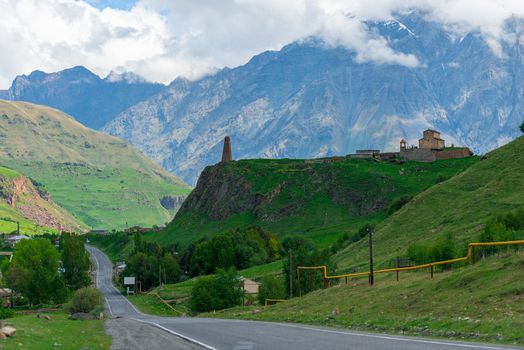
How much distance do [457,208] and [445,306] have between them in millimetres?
60469

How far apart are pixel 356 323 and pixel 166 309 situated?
3175 inches

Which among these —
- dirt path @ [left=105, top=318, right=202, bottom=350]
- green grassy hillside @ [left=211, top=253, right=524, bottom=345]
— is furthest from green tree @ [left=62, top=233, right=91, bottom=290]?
dirt path @ [left=105, top=318, right=202, bottom=350]

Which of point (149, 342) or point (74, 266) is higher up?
point (74, 266)

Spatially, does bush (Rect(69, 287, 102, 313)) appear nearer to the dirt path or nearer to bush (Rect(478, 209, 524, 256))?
bush (Rect(478, 209, 524, 256))

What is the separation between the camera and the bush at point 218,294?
303ft

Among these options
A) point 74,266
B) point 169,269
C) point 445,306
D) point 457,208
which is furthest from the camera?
point 169,269

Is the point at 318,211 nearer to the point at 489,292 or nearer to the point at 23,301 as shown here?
the point at 23,301

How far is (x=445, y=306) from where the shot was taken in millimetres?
35531

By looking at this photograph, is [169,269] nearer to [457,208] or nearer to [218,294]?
[218,294]

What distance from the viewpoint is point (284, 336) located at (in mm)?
30266

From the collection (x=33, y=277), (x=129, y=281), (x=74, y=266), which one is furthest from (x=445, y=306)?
(x=129, y=281)

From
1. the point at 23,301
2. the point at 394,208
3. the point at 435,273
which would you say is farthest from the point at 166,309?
the point at 435,273

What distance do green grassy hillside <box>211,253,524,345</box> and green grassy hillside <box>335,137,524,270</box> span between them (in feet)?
94.9

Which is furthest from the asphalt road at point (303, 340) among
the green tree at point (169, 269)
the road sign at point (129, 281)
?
the green tree at point (169, 269)
